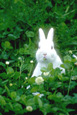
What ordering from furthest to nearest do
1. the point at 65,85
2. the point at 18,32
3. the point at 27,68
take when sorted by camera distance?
the point at 18,32 < the point at 27,68 < the point at 65,85

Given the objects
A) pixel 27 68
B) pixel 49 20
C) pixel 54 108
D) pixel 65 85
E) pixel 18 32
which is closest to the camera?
pixel 54 108

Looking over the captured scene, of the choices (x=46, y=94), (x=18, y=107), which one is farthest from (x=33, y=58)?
(x=18, y=107)

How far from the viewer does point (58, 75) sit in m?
2.31

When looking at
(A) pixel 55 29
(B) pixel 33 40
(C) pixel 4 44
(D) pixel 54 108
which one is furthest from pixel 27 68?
(D) pixel 54 108

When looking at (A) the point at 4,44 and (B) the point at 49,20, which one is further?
(B) the point at 49,20

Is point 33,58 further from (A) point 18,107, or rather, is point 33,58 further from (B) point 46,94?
(A) point 18,107

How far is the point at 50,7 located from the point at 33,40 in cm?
89

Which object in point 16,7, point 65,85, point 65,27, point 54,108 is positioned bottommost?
Answer: point 54,108

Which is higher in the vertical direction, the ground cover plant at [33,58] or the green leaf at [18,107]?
the ground cover plant at [33,58]

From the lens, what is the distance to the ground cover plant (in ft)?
6.84

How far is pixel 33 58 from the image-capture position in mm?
3877

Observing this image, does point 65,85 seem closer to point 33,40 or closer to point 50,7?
point 33,40

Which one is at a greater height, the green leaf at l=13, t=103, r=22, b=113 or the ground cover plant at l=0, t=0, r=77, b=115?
the ground cover plant at l=0, t=0, r=77, b=115

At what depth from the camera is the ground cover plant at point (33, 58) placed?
82.1 inches
